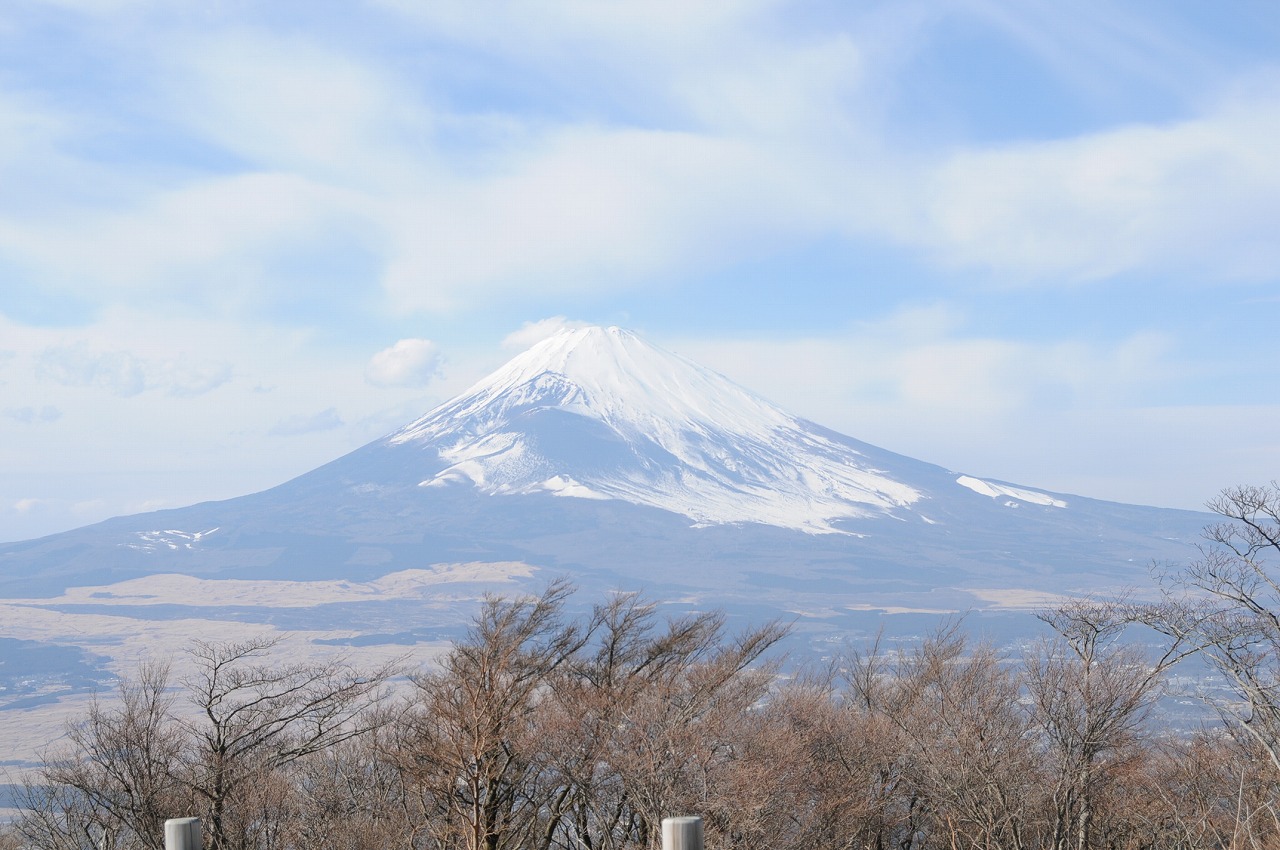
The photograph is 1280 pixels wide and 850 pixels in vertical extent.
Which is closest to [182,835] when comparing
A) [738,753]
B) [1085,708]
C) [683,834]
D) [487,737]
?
[683,834]

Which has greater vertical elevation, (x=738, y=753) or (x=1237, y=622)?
(x=1237, y=622)

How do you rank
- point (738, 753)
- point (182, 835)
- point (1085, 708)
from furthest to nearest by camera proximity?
point (738, 753), point (1085, 708), point (182, 835)

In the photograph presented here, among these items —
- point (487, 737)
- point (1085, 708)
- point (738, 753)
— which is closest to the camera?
A: point (487, 737)

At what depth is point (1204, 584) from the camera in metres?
11.9

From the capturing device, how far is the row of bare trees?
50.9 ft

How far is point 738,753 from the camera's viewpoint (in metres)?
18.2

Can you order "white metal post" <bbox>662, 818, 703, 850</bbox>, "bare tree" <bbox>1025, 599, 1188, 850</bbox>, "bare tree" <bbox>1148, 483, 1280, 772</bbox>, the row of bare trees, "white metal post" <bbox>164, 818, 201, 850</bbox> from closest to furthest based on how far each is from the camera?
"white metal post" <bbox>662, 818, 703, 850</bbox> → "white metal post" <bbox>164, 818, 201, 850</bbox> → "bare tree" <bbox>1148, 483, 1280, 772</bbox> → the row of bare trees → "bare tree" <bbox>1025, 599, 1188, 850</bbox>

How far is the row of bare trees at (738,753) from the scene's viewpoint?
50.9 feet

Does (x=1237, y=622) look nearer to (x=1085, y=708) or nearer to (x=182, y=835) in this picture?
(x=1085, y=708)

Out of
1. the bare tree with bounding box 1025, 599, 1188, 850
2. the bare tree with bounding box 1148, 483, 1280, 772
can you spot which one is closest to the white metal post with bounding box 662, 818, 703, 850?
the bare tree with bounding box 1148, 483, 1280, 772

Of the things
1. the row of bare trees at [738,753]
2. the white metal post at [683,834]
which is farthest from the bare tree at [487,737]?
the white metal post at [683,834]

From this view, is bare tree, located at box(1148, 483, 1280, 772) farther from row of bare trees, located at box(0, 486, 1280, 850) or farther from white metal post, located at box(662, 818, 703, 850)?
white metal post, located at box(662, 818, 703, 850)

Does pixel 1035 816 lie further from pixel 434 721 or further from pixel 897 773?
pixel 434 721

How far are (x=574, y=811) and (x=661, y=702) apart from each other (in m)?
3.81
